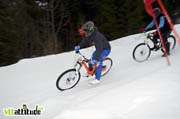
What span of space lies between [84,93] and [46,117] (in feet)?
4.62

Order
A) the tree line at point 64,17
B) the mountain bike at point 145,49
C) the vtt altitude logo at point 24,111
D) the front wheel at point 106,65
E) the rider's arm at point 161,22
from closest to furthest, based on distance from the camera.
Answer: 1. the vtt altitude logo at point 24,111
2. the rider's arm at point 161,22
3. the front wheel at point 106,65
4. the mountain bike at point 145,49
5. the tree line at point 64,17

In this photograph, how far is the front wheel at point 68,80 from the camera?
30.4 ft

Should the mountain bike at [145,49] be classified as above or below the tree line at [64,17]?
below

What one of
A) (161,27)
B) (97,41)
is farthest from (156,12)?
(97,41)

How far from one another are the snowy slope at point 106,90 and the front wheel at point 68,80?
0.58ft

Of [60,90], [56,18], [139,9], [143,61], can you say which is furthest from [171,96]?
[56,18]

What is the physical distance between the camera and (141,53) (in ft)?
37.0

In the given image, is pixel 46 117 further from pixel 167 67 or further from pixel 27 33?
pixel 27 33

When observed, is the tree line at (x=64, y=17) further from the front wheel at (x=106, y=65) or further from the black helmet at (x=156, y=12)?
the black helmet at (x=156, y=12)

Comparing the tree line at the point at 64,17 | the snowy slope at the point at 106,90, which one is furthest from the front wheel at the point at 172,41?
the tree line at the point at 64,17

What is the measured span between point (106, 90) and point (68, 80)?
1620 millimetres

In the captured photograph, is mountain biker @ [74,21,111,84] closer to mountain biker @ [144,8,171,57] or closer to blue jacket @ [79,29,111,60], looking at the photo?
blue jacket @ [79,29,111,60]

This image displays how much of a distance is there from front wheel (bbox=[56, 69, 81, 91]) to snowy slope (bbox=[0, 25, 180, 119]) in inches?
6.9

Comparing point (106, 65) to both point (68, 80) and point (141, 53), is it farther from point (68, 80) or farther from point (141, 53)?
point (68, 80)
